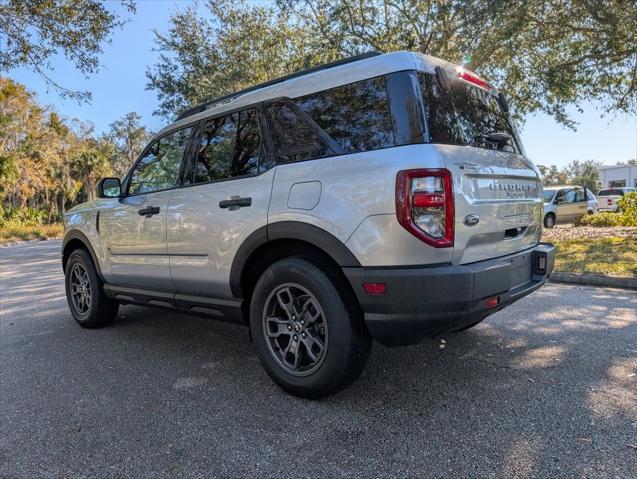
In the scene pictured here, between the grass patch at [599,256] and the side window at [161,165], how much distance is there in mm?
6137

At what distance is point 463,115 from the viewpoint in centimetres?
285

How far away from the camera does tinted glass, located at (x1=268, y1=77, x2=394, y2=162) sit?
2600 mm

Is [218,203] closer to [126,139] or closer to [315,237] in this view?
[315,237]

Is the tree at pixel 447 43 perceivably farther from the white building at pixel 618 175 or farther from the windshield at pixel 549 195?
the white building at pixel 618 175

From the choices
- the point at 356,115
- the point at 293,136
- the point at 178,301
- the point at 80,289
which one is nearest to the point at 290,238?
the point at 293,136

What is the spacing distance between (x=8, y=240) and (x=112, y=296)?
75.1 feet

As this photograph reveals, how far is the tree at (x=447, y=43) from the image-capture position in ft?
31.1

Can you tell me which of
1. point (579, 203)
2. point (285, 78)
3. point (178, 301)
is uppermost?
point (285, 78)

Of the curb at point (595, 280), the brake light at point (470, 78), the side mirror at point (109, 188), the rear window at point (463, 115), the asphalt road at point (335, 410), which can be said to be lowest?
the curb at point (595, 280)

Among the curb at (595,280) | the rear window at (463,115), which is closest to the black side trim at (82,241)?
the rear window at (463,115)

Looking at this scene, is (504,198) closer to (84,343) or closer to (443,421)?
(443,421)

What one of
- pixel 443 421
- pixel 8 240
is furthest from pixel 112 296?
pixel 8 240

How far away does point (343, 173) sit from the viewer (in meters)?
2.57

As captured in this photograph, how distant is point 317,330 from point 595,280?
17.9 ft
